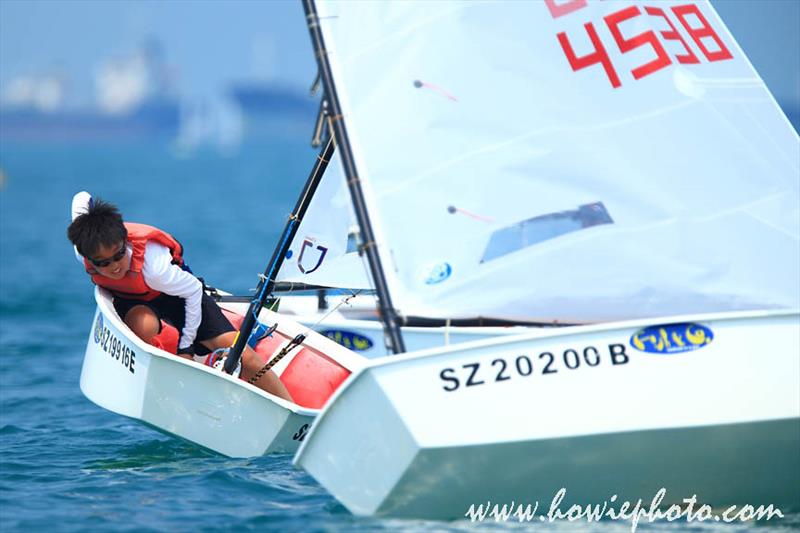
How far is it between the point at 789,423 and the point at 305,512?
2033 mm

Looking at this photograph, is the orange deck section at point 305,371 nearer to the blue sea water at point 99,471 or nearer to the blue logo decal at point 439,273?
the blue sea water at point 99,471

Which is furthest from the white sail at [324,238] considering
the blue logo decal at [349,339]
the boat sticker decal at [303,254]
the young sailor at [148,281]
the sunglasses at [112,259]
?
the sunglasses at [112,259]

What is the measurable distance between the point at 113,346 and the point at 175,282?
521 mm

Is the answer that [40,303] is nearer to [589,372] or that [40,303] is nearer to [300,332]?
[300,332]

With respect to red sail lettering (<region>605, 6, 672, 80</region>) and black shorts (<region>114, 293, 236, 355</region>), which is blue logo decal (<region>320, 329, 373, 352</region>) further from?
red sail lettering (<region>605, 6, 672, 80</region>)

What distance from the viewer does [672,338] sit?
15.4 ft

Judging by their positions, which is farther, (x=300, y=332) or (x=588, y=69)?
(x=300, y=332)

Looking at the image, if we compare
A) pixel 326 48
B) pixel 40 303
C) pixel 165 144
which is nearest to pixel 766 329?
pixel 326 48

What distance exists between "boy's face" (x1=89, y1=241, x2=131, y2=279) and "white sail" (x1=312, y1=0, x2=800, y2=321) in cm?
145

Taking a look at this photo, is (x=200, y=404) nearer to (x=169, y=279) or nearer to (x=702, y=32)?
(x=169, y=279)

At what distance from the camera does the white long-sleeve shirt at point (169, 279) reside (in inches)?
242

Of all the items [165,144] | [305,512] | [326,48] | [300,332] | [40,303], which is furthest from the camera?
[165,144]

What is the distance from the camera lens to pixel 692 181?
5.19 m

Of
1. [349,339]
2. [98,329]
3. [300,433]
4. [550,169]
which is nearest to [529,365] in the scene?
[550,169]
